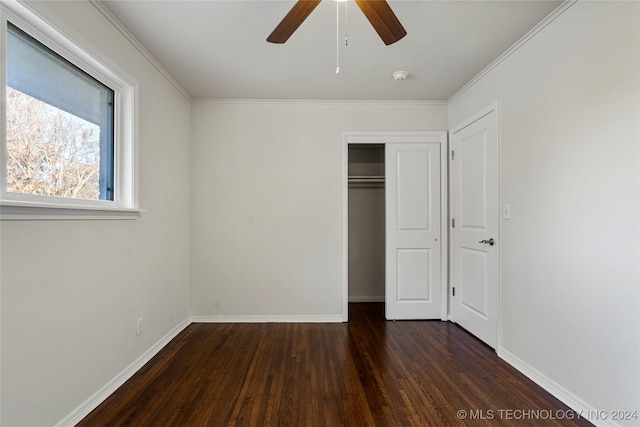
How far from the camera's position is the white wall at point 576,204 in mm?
1567

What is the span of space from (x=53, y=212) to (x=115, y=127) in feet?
2.94

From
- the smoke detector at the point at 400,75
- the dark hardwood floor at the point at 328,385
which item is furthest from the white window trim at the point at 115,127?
the smoke detector at the point at 400,75

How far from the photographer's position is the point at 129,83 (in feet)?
7.29

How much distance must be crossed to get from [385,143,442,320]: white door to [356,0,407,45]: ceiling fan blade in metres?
1.90

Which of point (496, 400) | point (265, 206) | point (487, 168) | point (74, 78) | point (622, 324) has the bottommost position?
point (496, 400)

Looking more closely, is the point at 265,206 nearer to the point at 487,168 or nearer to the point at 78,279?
the point at 78,279

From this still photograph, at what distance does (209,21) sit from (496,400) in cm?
313

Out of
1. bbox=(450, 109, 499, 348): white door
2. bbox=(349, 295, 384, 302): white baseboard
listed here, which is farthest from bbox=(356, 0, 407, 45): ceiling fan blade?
bbox=(349, 295, 384, 302): white baseboard

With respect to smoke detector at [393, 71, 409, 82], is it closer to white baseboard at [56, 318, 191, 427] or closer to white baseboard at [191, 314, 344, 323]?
white baseboard at [191, 314, 344, 323]

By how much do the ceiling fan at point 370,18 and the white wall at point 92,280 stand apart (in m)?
1.19

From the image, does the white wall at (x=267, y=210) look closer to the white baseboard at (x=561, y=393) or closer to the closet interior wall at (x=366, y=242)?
the closet interior wall at (x=366, y=242)

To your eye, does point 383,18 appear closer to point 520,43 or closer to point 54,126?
point 520,43

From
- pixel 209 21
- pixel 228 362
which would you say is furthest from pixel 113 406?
pixel 209 21

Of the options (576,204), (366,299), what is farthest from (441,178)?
(366,299)
